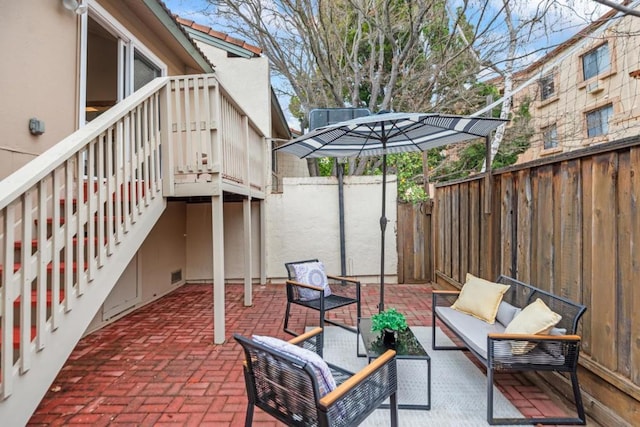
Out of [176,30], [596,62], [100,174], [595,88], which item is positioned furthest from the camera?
[595,88]

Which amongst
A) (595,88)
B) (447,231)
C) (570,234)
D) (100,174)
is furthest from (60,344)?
(595,88)

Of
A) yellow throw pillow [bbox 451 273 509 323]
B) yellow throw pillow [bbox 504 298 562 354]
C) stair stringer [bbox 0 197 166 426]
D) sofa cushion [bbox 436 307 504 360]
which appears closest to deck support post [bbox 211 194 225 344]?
stair stringer [bbox 0 197 166 426]

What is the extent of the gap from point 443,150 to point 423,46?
403 centimetres

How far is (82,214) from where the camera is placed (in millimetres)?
2301

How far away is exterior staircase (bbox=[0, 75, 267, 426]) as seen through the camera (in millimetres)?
1779

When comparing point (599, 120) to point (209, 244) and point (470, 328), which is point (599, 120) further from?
point (209, 244)

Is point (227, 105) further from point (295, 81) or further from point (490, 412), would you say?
point (295, 81)

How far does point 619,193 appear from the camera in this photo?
2121mm

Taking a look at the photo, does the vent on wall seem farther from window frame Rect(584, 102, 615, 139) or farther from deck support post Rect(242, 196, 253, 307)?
window frame Rect(584, 102, 615, 139)

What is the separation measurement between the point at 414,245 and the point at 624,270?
4.38 metres

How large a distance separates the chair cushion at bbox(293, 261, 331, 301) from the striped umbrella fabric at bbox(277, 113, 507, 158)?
1484 millimetres

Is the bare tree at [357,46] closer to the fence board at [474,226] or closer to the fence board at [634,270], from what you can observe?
the fence board at [474,226]

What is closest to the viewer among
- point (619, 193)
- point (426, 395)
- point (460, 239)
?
point (619, 193)

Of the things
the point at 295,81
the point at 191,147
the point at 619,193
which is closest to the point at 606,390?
the point at 619,193
